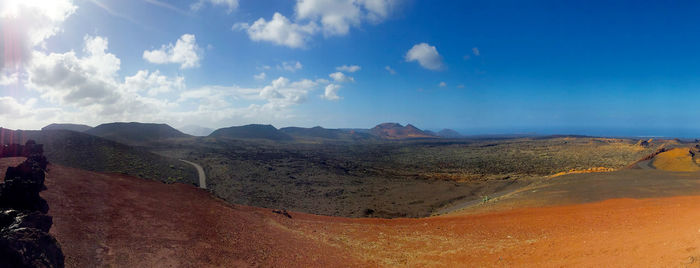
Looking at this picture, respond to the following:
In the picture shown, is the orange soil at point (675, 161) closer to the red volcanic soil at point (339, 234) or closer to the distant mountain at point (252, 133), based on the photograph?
the red volcanic soil at point (339, 234)

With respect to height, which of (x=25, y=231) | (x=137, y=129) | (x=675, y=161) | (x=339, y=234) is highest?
(x=137, y=129)

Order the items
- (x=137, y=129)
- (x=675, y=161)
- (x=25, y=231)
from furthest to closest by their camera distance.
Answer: (x=137, y=129)
(x=675, y=161)
(x=25, y=231)

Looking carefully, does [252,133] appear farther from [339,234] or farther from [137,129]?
[339,234]

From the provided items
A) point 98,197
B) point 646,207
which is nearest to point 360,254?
point 98,197

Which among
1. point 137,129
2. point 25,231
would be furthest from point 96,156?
point 137,129

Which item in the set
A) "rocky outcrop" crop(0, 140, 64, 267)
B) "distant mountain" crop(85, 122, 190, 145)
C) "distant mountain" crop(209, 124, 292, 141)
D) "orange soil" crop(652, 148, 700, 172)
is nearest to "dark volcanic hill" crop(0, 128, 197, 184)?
"rocky outcrop" crop(0, 140, 64, 267)

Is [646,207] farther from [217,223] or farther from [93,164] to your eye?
[93,164]

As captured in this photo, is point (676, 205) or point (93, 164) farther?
point (93, 164)

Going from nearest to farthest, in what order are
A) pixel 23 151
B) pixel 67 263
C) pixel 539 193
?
pixel 67 263 < pixel 23 151 < pixel 539 193
